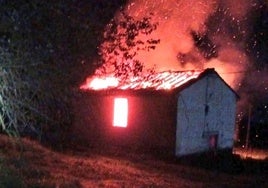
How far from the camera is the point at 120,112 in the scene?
2452cm

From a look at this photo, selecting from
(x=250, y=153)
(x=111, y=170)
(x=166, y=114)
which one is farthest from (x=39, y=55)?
(x=250, y=153)

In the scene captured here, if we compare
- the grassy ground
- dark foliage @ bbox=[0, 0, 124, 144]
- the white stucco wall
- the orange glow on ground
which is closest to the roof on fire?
the white stucco wall

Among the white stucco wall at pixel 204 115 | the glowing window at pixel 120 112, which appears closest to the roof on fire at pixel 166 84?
the white stucco wall at pixel 204 115

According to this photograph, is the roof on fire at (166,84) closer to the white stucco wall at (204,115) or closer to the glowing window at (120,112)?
the white stucco wall at (204,115)

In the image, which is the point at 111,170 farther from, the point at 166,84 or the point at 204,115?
the point at 204,115

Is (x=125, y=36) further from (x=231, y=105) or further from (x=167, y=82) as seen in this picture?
(x=231, y=105)

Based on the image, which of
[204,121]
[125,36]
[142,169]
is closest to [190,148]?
[204,121]

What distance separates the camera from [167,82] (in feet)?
77.7

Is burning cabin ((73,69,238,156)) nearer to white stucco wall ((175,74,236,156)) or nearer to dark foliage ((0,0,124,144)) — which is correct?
white stucco wall ((175,74,236,156))

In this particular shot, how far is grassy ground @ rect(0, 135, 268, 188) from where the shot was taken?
1298cm

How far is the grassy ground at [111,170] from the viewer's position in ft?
42.6

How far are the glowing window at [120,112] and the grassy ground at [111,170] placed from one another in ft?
7.46

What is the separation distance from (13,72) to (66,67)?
47.3 inches

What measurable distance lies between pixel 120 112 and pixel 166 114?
9.27 ft
